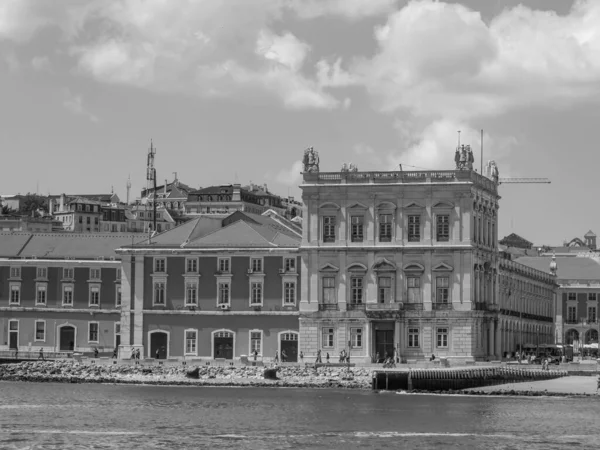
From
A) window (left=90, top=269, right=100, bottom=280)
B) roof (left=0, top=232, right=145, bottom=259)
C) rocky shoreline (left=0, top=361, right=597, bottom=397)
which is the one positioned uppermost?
roof (left=0, top=232, right=145, bottom=259)

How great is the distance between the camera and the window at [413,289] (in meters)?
103

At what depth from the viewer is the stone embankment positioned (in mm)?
94562

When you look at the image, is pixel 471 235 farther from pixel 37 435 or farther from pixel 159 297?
pixel 37 435

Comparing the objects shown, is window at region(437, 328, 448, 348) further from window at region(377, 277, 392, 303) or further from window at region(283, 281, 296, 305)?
window at region(283, 281, 296, 305)

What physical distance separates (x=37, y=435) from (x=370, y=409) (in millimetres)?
18216

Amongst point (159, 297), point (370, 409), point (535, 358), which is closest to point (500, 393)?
point (370, 409)

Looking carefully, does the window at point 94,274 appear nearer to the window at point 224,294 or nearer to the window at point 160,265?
the window at point 160,265

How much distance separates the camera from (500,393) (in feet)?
284

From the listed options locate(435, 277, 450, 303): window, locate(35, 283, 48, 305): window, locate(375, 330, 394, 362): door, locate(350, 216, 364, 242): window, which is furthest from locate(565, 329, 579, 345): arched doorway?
locate(35, 283, 48, 305): window

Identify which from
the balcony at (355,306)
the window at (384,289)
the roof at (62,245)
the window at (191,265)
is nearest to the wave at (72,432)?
the balcony at (355,306)

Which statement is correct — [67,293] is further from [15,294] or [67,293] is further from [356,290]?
[356,290]

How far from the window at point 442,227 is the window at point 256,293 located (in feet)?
42.6

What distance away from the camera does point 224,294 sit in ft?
352

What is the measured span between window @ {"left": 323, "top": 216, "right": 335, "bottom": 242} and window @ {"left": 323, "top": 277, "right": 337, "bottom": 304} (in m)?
2.69
